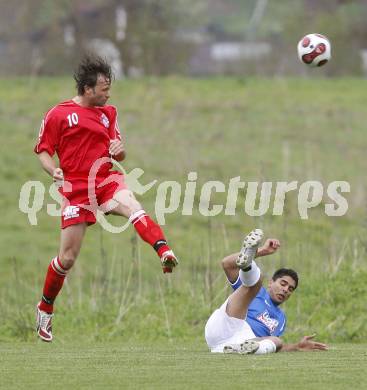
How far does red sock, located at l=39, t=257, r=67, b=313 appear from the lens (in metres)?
12.6

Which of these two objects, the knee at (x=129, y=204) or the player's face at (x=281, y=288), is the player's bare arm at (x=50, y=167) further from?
the player's face at (x=281, y=288)

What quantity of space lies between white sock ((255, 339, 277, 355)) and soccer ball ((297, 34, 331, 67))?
3.33 meters

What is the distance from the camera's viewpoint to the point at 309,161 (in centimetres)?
2880

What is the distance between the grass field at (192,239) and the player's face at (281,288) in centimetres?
68

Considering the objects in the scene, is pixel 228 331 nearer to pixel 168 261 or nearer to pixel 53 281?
pixel 168 261

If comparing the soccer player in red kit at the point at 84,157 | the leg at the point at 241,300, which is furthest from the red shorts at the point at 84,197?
the leg at the point at 241,300

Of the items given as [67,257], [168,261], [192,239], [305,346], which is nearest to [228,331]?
[305,346]

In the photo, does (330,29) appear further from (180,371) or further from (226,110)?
(180,371)

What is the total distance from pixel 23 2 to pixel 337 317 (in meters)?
38.1

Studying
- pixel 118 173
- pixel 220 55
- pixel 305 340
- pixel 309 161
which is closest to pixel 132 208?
pixel 118 173

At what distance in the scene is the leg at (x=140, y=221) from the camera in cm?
1199

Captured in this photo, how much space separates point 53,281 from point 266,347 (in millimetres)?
2250

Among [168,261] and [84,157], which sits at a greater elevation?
[84,157]

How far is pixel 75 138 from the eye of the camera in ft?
40.6
